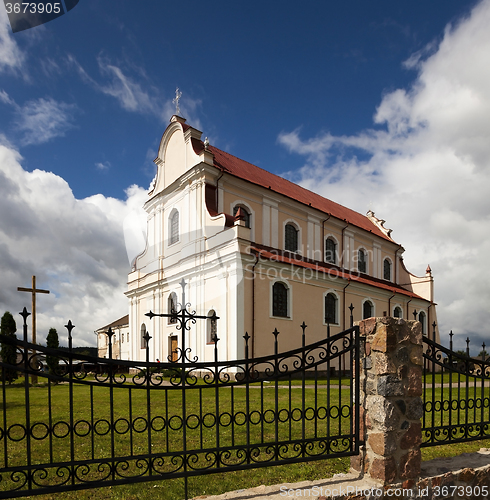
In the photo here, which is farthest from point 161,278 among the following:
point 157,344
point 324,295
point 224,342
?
point 324,295

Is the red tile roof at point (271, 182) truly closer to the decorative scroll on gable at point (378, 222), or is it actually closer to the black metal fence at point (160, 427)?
the decorative scroll on gable at point (378, 222)

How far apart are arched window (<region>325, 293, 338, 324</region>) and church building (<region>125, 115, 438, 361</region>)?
0.17 feet

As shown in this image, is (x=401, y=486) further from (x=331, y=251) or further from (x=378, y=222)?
(x=378, y=222)

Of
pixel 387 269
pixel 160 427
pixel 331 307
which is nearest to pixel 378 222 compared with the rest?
pixel 387 269

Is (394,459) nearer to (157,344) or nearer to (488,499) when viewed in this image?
(488,499)

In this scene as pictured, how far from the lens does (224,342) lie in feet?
57.3

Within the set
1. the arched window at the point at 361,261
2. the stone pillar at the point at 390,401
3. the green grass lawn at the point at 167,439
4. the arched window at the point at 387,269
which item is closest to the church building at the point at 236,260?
the arched window at the point at 361,261

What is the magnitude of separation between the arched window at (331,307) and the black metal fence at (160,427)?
886 centimetres

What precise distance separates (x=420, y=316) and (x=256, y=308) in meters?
16.4

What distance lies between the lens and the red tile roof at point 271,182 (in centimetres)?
2131

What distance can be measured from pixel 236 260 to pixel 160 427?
33.6 ft

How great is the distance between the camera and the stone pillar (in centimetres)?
412

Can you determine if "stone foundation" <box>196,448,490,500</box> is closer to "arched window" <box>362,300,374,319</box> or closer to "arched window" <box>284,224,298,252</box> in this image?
"arched window" <box>284,224,298,252</box>

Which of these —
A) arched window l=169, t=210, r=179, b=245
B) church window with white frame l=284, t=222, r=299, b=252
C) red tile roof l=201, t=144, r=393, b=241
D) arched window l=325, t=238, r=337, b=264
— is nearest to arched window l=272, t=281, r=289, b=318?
church window with white frame l=284, t=222, r=299, b=252
